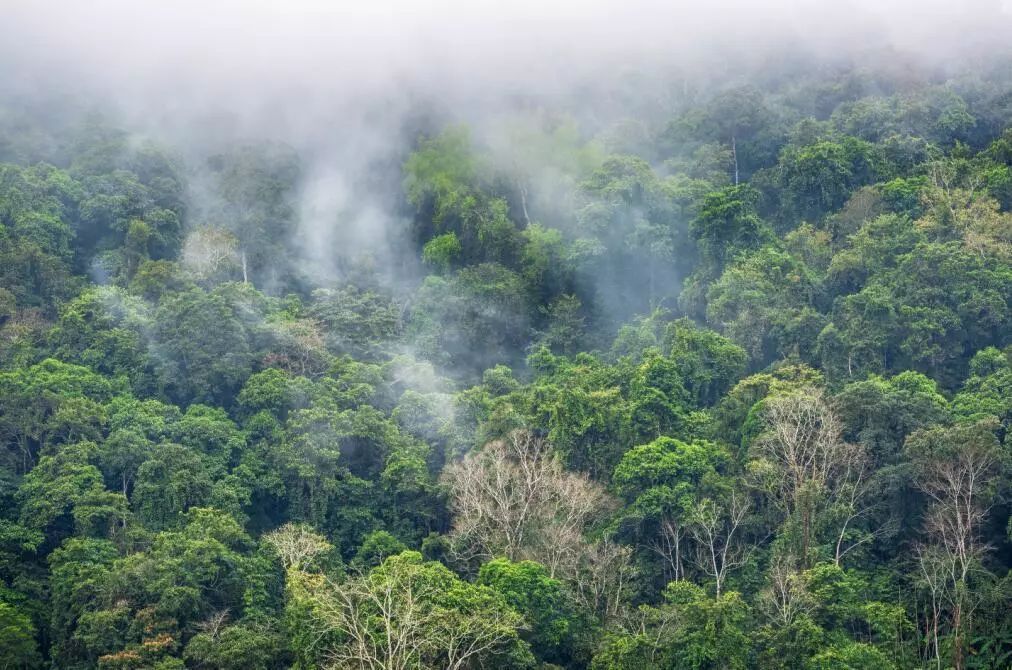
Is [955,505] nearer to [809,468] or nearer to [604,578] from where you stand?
[809,468]

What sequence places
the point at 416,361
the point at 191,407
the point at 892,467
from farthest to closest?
the point at 416,361 < the point at 191,407 < the point at 892,467

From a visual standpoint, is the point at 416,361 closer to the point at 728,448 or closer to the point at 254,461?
the point at 254,461

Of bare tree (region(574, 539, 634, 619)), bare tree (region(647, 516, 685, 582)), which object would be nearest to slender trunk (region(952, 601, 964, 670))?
bare tree (region(647, 516, 685, 582))

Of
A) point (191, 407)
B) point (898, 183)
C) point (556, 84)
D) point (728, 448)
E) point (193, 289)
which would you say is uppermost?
point (556, 84)

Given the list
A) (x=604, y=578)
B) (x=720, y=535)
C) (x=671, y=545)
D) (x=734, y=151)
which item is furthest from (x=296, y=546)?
(x=734, y=151)

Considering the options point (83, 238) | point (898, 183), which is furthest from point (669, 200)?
point (83, 238)

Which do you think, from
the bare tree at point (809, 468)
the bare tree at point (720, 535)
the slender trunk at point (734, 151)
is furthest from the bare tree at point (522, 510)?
the slender trunk at point (734, 151)

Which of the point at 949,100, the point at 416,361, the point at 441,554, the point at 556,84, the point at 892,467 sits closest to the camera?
the point at 892,467
